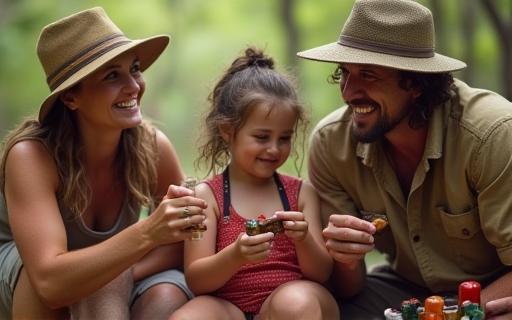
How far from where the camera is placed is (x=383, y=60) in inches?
137

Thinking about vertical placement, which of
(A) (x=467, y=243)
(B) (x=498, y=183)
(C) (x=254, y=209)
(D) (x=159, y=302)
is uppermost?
(B) (x=498, y=183)

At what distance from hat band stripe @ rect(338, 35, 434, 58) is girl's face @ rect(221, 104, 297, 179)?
390mm

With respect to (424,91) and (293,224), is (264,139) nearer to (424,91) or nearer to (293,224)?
(293,224)

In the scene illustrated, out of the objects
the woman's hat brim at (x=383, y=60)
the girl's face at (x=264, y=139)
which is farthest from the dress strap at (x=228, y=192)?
the woman's hat brim at (x=383, y=60)

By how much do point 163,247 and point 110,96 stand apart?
79 centimetres

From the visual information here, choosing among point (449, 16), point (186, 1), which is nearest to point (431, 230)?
point (449, 16)

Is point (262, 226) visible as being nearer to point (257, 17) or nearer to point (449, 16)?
point (449, 16)

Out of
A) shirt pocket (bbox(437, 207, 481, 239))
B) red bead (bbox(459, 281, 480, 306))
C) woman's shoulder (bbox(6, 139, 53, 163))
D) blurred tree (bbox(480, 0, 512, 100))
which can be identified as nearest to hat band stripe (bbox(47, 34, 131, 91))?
woman's shoulder (bbox(6, 139, 53, 163))

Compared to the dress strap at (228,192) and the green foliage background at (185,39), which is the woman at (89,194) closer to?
the dress strap at (228,192)

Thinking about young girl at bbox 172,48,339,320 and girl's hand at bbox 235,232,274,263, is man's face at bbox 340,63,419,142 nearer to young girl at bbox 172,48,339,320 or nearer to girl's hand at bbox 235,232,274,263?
young girl at bbox 172,48,339,320

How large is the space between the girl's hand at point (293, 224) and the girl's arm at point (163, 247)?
0.86m

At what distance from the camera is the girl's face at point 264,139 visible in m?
3.59

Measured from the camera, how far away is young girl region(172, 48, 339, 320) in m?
3.33

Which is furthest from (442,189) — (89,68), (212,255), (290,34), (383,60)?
(290,34)
